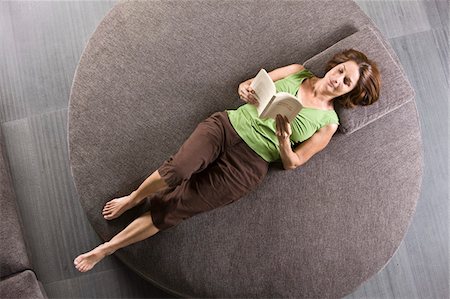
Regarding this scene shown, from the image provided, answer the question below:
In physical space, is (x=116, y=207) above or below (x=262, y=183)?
above

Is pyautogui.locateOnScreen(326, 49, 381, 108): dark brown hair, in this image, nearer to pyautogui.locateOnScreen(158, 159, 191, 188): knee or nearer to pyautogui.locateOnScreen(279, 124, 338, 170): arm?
pyautogui.locateOnScreen(279, 124, 338, 170): arm

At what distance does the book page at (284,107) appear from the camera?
6.78 ft

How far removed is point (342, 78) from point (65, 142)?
59.5 inches

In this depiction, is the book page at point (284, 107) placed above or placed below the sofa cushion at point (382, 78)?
above

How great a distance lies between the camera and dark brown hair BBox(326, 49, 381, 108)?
2340 millimetres

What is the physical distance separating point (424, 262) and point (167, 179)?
1650 mm

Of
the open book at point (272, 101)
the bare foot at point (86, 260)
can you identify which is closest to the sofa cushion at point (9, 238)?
the bare foot at point (86, 260)

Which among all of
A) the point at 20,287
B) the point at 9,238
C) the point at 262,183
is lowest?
the point at 262,183

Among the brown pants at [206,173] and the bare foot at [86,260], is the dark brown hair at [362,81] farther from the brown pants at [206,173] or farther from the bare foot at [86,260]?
the bare foot at [86,260]

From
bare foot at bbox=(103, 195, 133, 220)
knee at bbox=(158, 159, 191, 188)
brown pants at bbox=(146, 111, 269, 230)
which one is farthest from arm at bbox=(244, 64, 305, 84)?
bare foot at bbox=(103, 195, 133, 220)

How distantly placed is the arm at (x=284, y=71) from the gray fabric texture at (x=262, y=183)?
9 cm

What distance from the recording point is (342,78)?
2320 millimetres

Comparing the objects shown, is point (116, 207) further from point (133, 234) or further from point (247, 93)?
point (247, 93)

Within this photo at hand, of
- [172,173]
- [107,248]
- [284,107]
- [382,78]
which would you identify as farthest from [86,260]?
[382,78]
